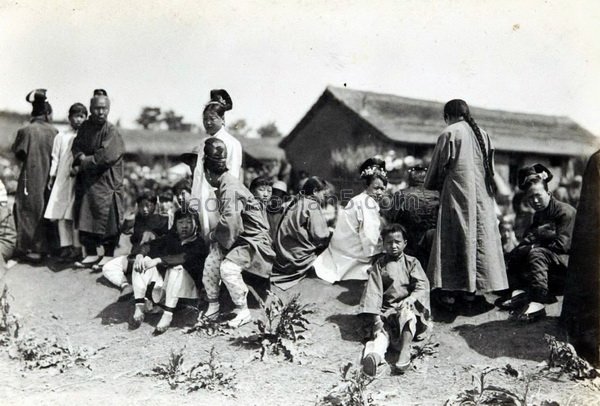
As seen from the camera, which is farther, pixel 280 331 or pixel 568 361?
pixel 280 331

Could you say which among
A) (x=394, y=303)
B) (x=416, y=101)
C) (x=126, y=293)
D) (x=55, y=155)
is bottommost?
(x=126, y=293)

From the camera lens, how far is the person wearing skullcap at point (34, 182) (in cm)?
672

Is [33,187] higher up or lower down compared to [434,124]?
lower down

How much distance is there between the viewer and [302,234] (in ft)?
19.5

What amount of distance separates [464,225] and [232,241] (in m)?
2.19

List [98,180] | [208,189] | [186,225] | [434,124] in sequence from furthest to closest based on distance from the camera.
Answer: [434,124] < [98,180] < [208,189] < [186,225]

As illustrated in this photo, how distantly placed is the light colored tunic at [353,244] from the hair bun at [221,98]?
178cm

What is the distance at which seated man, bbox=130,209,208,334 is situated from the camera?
526 centimetres

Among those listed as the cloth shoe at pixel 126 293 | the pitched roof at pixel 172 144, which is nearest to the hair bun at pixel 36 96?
the cloth shoe at pixel 126 293

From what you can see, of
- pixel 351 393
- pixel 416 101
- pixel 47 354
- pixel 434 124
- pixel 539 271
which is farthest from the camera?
pixel 416 101

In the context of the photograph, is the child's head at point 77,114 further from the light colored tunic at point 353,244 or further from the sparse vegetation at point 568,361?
the sparse vegetation at point 568,361

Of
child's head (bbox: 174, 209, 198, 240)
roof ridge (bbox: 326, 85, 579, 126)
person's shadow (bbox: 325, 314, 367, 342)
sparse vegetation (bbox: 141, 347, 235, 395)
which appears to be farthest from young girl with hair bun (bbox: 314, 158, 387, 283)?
roof ridge (bbox: 326, 85, 579, 126)

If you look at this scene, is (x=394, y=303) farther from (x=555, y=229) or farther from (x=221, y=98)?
(x=221, y=98)

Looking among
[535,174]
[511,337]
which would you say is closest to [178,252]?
[511,337]
